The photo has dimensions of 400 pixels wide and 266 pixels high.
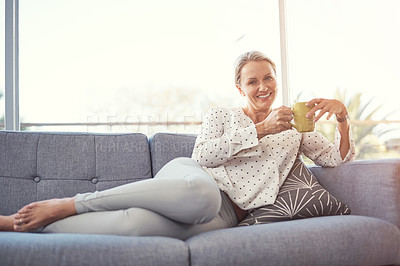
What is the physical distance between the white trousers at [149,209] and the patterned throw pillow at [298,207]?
37 cm

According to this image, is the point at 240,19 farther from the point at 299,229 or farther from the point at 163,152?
the point at 299,229

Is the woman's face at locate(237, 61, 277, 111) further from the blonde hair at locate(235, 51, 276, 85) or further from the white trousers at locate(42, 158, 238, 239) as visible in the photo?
the white trousers at locate(42, 158, 238, 239)

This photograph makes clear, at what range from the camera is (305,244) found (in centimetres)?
138

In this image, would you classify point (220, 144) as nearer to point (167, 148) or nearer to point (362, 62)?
point (167, 148)

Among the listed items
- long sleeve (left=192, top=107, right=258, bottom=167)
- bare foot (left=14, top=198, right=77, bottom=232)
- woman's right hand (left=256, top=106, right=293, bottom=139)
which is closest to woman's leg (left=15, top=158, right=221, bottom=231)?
bare foot (left=14, top=198, right=77, bottom=232)

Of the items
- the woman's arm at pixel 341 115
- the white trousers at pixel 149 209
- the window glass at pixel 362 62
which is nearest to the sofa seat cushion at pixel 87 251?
the white trousers at pixel 149 209

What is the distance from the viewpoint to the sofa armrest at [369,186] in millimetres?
1640

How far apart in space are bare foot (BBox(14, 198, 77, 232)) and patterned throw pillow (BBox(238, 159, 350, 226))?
27.4 inches

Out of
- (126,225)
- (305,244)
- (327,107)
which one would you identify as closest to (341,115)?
(327,107)

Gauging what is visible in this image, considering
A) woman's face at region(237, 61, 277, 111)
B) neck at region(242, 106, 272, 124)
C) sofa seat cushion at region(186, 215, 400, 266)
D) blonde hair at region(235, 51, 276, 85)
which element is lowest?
sofa seat cushion at region(186, 215, 400, 266)

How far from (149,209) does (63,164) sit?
2.46 feet

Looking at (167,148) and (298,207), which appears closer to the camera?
(298,207)

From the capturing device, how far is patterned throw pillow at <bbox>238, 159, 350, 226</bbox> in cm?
174

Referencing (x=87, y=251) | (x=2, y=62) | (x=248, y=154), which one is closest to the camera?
(x=87, y=251)
